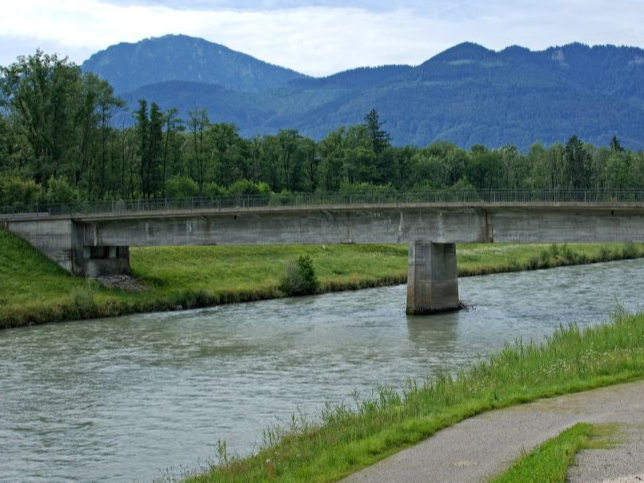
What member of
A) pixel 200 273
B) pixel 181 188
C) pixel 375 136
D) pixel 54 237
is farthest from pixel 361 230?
pixel 375 136

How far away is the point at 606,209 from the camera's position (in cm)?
5881

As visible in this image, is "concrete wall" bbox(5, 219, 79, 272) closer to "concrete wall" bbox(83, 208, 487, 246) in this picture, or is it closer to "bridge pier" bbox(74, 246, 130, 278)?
"bridge pier" bbox(74, 246, 130, 278)

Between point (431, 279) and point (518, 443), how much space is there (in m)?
44.5

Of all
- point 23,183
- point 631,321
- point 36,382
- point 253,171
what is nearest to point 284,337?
point 36,382

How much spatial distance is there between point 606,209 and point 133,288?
34.4m

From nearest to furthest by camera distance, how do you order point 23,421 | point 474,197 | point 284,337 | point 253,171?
point 23,421 → point 284,337 → point 474,197 → point 253,171

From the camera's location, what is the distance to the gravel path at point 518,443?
17953 mm

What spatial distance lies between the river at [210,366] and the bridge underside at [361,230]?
14.1ft

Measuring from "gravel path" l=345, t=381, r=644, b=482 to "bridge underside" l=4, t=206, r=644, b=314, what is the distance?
Result: 36.0 metres

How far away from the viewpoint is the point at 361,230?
68.2 m

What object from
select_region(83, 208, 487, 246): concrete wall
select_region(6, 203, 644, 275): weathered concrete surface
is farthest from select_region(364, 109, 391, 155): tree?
select_region(83, 208, 487, 246): concrete wall

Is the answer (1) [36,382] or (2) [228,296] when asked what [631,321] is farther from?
(2) [228,296]

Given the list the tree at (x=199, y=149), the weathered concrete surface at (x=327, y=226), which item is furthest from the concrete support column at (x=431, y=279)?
the tree at (x=199, y=149)

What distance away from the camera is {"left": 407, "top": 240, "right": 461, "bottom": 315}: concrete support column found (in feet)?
210
